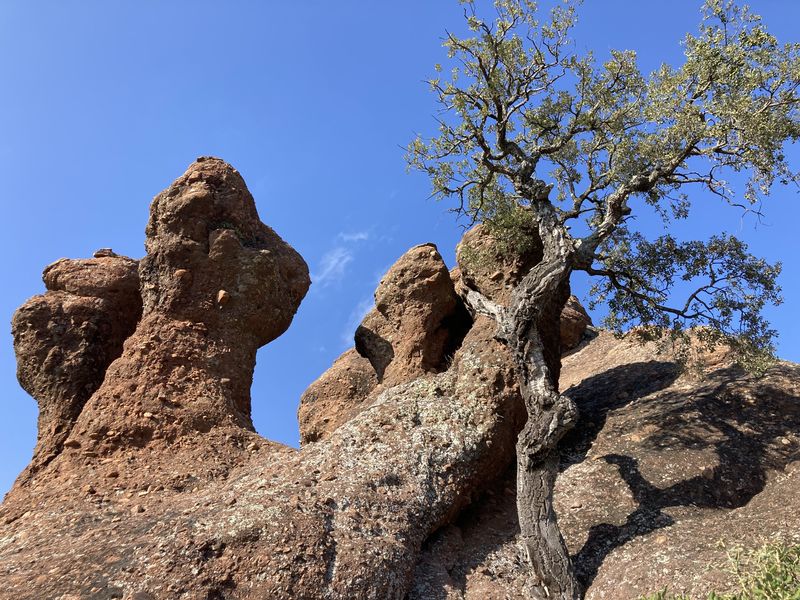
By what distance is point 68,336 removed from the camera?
53.7 ft

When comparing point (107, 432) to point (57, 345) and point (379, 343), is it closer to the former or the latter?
point (57, 345)

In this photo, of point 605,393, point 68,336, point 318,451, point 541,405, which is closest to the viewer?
point 541,405

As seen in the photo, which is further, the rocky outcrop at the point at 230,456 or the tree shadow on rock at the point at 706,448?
the tree shadow on rock at the point at 706,448

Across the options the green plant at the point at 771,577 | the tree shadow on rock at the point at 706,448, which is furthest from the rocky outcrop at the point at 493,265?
the green plant at the point at 771,577

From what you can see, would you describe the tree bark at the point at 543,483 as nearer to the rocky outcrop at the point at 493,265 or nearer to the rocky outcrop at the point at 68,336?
the rocky outcrop at the point at 493,265

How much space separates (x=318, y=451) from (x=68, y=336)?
23.8 ft

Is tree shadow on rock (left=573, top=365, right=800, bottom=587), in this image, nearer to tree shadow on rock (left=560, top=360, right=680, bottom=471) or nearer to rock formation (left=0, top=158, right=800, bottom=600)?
rock formation (left=0, top=158, right=800, bottom=600)

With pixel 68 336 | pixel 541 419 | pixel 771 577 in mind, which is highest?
pixel 68 336

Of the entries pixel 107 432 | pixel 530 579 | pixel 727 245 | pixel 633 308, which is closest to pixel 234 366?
pixel 107 432

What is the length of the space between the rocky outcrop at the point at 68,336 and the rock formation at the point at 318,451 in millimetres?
48

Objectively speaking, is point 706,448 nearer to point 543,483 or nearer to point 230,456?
point 543,483

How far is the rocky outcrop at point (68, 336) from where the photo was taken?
52.2ft

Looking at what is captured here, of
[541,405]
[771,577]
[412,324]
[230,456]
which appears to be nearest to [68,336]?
[230,456]

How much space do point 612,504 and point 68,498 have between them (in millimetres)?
10623
